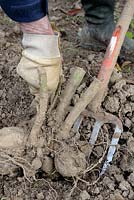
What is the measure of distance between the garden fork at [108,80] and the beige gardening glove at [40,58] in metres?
0.19

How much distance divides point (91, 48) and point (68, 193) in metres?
1.14

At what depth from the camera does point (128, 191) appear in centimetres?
202

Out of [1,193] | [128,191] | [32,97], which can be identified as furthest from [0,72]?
[128,191]

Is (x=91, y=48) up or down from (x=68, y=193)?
up

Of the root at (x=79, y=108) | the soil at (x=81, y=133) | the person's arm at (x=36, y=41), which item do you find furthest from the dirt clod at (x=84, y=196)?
the person's arm at (x=36, y=41)

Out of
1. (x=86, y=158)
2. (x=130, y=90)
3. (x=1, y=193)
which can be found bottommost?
(x=1, y=193)

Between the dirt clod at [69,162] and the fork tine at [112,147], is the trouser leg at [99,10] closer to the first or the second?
the fork tine at [112,147]

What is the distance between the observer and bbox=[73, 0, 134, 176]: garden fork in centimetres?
196

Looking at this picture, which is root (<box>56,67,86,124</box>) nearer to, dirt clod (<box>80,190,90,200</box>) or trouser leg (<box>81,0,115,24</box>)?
dirt clod (<box>80,190,90,200</box>)

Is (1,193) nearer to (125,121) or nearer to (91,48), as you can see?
(125,121)

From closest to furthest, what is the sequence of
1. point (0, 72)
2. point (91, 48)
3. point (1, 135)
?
point (1, 135) < point (0, 72) < point (91, 48)

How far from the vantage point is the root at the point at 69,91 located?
1.99 metres

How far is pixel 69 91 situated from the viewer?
2.02 meters

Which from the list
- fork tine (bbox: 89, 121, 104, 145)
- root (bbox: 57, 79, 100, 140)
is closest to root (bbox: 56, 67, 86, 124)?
root (bbox: 57, 79, 100, 140)
